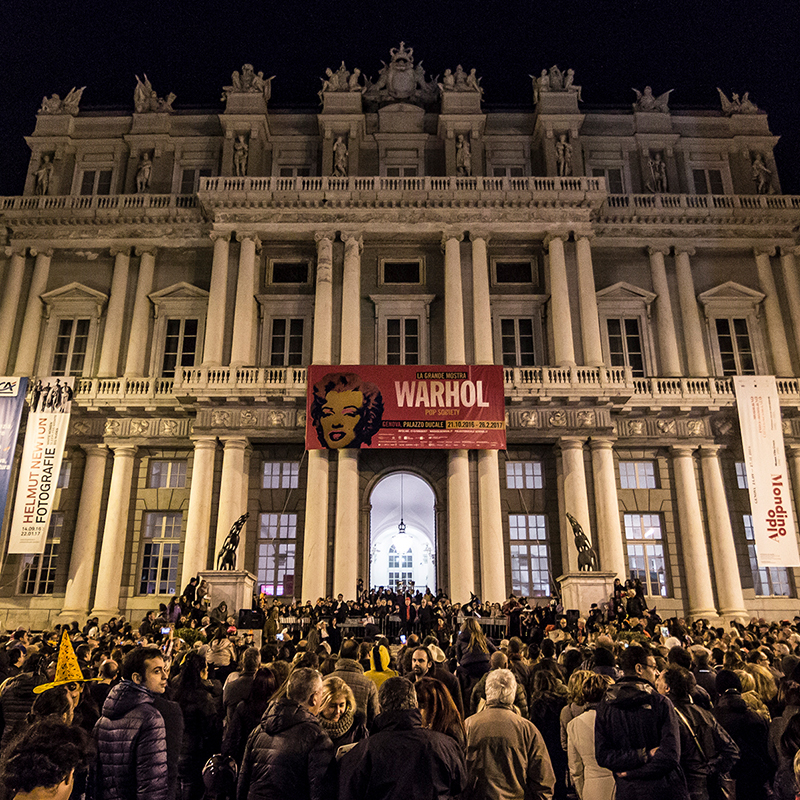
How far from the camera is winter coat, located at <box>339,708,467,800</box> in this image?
4.35 m

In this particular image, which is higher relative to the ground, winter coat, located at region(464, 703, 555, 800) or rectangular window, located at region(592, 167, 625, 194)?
rectangular window, located at region(592, 167, 625, 194)

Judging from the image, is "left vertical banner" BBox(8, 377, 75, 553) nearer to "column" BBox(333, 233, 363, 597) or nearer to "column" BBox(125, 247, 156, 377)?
"column" BBox(125, 247, 156, 377)

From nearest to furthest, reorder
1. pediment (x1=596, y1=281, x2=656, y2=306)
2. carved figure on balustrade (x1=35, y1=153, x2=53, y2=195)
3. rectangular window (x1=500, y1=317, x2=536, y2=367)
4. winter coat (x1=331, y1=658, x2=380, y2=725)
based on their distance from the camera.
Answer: winter coat (x1=331, y1=658, x2=380, y2=725)
rectangular window (x1=500, y1=317, x2=536, y2=367)
pediment (x1=596, y1=281, x2=656, y2=306)
carved figure on balustrade (x1=35, y1=153, x2=53, y2=195)

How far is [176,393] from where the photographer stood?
92.5 ft

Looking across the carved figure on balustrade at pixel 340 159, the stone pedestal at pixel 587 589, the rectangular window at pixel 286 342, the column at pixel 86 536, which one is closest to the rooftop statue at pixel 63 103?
the carved figure on balustrade at pixel 340 159

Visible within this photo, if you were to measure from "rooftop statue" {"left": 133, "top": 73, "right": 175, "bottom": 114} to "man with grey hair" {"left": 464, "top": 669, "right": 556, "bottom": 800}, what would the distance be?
34998 millimetres

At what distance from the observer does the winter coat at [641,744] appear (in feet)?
17.3

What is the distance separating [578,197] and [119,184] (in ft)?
66.2

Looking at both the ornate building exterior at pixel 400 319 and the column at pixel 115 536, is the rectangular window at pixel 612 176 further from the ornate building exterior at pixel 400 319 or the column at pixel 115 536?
the column at pixel 115 536

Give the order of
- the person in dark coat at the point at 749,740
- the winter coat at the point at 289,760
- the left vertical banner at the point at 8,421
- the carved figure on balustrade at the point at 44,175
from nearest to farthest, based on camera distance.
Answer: the winter coat at the point at 289,760 → the person in dark coat at the point at 749,740 → the left vertical banner at the point at 8,421 → the carved figure on balustrade at the point at 44,175

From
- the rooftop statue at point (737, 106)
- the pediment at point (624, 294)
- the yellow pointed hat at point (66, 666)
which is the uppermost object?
the rooftop statue at point (737, 106)

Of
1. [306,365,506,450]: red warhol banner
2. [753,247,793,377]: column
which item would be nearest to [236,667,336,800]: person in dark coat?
[306,365,506,450]: red warhol banner

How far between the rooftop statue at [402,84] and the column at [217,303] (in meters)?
10.0

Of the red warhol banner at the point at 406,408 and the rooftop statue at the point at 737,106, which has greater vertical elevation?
the rooftop statue at the point at 737,106
